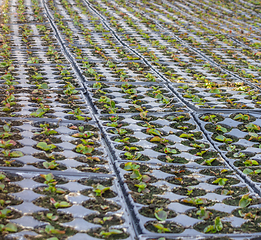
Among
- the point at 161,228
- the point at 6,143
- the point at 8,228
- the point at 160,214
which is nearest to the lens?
the point at 8,228

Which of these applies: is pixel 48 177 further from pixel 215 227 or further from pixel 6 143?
pixel 215 227

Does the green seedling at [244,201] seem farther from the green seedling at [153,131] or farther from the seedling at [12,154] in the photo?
the seedling at [12,154]

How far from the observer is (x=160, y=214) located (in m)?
1.48

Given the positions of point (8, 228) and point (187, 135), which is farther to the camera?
point (187, 135)

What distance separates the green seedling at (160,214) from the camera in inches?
57.6

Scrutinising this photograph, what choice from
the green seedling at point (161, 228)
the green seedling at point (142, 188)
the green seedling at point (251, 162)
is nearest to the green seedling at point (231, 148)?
the green seedling at point (251, 162)

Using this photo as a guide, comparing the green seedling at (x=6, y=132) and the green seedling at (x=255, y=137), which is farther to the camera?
the green seedling at (x=255, y=137)

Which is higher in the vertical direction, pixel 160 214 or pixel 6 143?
pixel 6 143

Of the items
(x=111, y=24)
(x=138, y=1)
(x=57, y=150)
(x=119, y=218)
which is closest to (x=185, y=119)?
(x=57, y=150)

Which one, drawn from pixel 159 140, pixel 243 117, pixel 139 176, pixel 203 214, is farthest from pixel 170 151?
pixel 243 117

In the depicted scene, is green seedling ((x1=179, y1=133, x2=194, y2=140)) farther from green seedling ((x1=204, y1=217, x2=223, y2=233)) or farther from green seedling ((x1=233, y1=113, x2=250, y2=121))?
green seedling ((x1=204, y1=217, x2=223, y2=233))

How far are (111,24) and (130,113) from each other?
330 centimetres

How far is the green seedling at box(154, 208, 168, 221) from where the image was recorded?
1462 mm

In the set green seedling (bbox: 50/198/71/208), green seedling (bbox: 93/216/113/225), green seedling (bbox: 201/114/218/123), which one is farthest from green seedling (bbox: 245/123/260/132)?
green seedling (bbox: 50/198/71/208)
